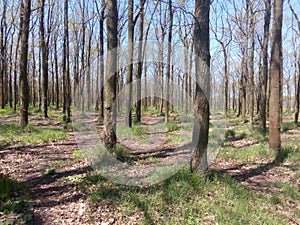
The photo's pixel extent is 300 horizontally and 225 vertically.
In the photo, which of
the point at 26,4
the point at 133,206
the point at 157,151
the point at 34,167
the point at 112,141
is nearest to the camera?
the point at 133,206

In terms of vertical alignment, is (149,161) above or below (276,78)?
below

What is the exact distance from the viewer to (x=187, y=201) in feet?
11.8

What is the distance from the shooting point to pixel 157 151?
23.0 ft

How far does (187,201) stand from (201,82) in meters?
2.25

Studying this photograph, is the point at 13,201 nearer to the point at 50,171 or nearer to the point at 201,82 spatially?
the point at 50,171

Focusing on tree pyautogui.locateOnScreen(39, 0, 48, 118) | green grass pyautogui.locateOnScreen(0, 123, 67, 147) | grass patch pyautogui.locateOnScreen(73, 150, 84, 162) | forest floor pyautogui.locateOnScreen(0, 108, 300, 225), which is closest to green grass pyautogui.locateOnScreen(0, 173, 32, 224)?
forest floor pyautogui.locateOnScreen(0, 108, 300, 225)

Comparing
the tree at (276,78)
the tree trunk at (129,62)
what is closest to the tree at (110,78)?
the tree trunk at (129,62)

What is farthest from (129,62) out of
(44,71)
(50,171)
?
(50,171)

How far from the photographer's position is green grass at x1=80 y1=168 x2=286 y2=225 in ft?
10.4

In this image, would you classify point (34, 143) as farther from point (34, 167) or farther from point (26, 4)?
point (26, 4)

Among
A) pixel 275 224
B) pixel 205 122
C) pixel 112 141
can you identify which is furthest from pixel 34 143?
pixel 275 224

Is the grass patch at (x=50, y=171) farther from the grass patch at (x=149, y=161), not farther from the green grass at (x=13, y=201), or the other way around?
the grass patch at (x=149, y=161)

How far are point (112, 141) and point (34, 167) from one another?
6.70ft

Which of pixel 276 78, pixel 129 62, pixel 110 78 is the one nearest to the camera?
pixel 110 78
